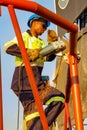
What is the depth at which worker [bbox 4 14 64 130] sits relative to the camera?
2557 mm

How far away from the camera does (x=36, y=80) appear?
8.72 ft

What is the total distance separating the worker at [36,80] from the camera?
8.39 feet

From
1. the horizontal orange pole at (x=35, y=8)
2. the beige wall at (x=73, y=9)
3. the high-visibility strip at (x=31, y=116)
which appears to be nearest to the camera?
the horizontal orange pole at (x=35, y=8)

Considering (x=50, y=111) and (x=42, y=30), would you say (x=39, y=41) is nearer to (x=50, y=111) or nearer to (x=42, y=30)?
(x=42, y=30)

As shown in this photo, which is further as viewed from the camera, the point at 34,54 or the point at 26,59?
the point at 34,54

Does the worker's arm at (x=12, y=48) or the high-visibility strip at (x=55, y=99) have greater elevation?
the worker's arm at (x=12, y=48)

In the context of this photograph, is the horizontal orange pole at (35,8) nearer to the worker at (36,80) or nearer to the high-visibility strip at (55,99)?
the worker at (36,80)

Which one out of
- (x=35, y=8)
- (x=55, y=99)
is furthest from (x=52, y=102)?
(x=35, y=8)

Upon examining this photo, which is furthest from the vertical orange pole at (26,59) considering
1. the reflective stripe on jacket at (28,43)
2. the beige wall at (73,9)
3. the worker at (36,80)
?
the beige wall at (73,9)

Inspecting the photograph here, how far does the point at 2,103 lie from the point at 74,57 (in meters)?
0.41

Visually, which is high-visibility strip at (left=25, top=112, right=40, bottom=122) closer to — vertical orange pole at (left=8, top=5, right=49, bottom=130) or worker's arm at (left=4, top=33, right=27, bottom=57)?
worker's arm at (left=4, top=33, right=27, bottom=57)

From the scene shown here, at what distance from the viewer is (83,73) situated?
19.0 feet

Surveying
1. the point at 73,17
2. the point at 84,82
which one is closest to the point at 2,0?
the point at 84,82

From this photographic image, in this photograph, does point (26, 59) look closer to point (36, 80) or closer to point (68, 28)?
point (68, 28)
